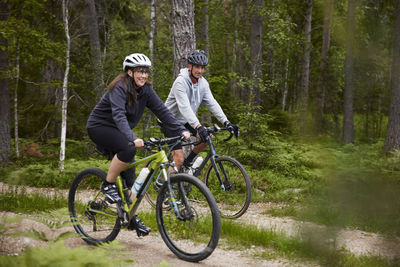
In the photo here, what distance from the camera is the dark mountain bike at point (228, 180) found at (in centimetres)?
572

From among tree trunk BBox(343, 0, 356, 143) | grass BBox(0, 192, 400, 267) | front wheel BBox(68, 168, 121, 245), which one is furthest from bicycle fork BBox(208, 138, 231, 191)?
tree trunk BBox(343, 0, 356, 143)

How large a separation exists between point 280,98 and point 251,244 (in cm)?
2104

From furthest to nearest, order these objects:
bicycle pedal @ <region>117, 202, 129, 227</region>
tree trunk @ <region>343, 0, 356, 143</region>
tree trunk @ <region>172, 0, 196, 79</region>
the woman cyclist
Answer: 1. tree trunk @ <region>172, 0, 196, 79</region>
2. bicycle pedal @ <region>117, 202, 129, 227</region>
3. the woman cyclist
4. tree trunk @ <region>343, 0, 356, 143</region>

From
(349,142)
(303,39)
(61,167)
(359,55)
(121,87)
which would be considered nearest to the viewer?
(359,55)

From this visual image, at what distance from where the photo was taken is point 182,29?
7648mm

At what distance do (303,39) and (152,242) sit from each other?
1694 cm

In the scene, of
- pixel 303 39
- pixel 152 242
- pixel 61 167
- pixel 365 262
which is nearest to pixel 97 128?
pixel 152 242

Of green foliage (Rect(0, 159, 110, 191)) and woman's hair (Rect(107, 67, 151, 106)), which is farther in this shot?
green foliage (Rect(0, 159, 110, 191))

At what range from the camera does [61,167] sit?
983 centimetres

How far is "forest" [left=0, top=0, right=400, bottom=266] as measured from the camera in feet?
3.54

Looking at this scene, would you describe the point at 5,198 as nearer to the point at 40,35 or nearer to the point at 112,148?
the point at 112,148

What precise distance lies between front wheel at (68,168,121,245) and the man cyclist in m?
1.19

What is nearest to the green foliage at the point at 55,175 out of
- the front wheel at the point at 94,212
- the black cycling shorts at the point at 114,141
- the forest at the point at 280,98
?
the forest at the point at 280,98

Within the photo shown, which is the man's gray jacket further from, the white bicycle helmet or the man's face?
the white bicycle helmet
